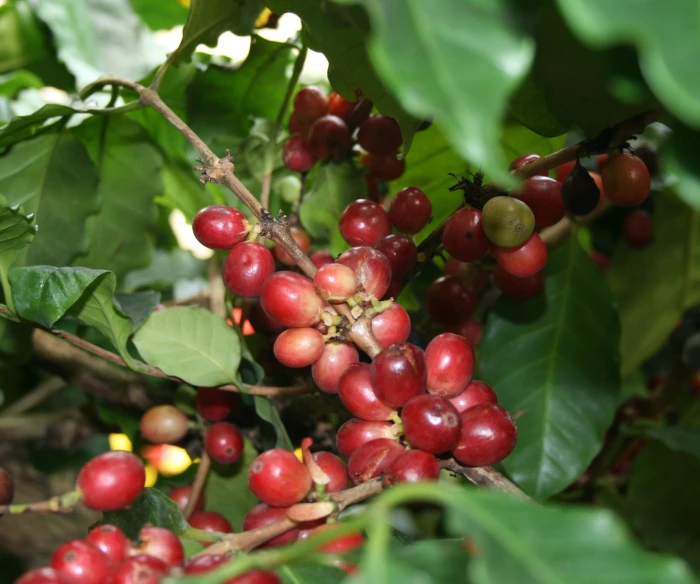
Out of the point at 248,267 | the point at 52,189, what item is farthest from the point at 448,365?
the point at 52,189

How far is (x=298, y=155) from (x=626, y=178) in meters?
0.33

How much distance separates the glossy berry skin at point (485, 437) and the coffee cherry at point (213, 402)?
298mm

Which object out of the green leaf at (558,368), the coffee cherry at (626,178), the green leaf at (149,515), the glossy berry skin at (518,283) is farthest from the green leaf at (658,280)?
the green leaf at (149,515)

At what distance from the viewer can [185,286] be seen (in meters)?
1.02

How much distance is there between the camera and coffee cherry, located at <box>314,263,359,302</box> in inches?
17.5

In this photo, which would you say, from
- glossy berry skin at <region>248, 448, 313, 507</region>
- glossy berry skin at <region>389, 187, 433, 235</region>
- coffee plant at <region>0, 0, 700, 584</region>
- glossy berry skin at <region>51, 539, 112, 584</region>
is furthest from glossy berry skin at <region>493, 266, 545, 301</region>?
glossy berry skin at <region>51, 539, 112, 584</region>

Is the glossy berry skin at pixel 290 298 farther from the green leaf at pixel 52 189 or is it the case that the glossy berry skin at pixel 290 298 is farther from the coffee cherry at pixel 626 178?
the green leaf at pixel 52 189

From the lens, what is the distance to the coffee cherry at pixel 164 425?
0.67m

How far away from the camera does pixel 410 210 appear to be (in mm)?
586

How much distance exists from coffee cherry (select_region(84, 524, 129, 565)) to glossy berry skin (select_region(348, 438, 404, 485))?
140mm

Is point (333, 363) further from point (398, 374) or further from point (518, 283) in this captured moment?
point (518, 283)

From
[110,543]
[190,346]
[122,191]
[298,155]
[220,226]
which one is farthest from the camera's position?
[122,191]

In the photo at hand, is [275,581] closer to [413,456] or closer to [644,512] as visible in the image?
[413,456]

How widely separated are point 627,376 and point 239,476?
0.60m
